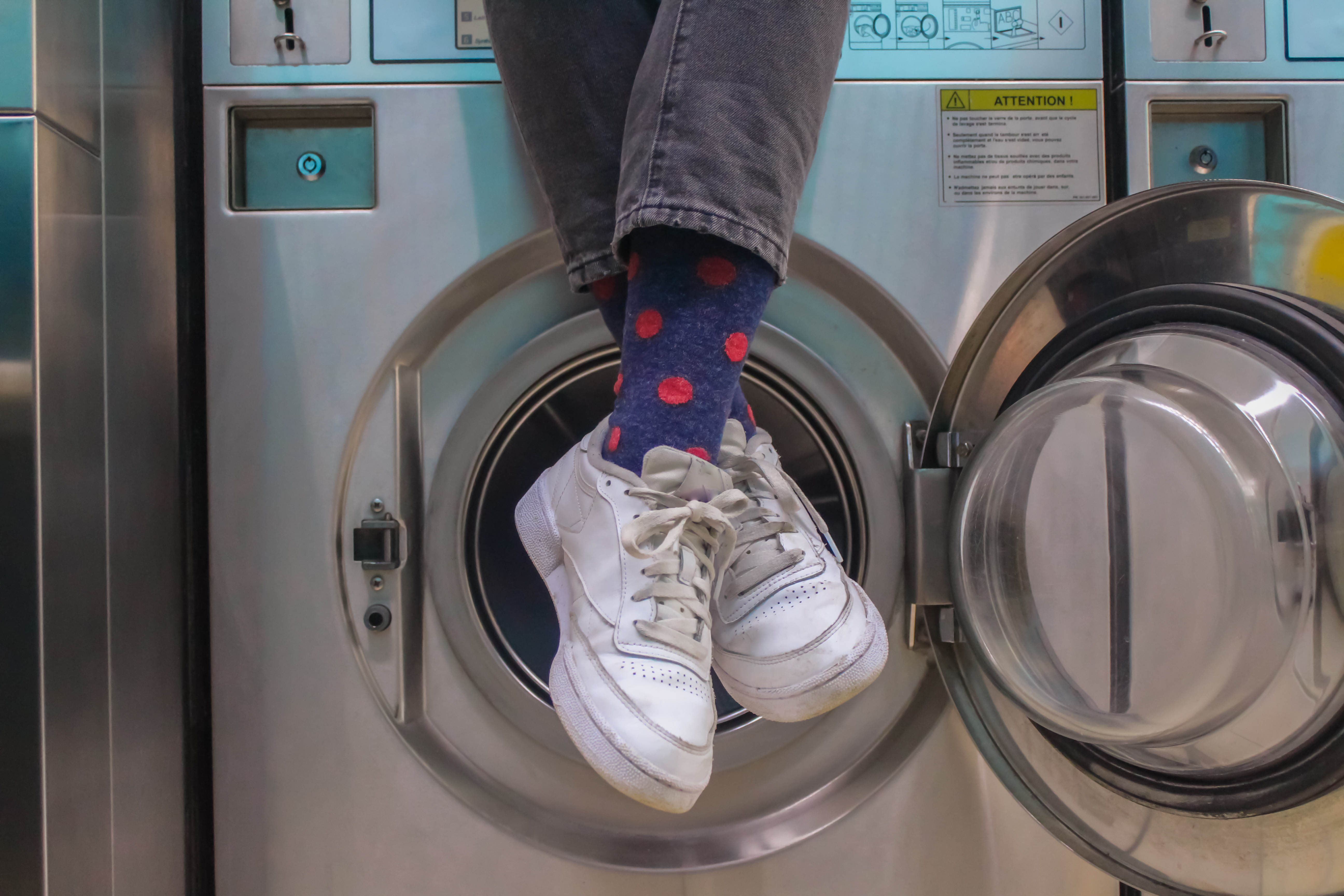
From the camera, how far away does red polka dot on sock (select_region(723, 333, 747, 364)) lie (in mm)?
500

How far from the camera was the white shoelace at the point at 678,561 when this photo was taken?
0.48 m

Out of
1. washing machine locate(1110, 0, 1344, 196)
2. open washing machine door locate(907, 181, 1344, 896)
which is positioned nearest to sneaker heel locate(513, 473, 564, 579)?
open washing machine door locate(907, 181, 1344, 896)

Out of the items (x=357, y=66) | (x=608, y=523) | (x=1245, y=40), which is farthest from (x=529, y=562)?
Answer: (x=1245, y=40)

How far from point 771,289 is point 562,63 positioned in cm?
23

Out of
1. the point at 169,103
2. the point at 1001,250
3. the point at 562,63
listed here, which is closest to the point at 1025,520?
the point at 1001,250

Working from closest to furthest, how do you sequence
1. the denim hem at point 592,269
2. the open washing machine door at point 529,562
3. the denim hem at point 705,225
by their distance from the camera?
the denim hem at point 705,225
the denim hem at point 592,269
the open washing machine door at point 529,562

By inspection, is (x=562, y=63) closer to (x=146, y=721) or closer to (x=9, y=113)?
(x=9, y=113)

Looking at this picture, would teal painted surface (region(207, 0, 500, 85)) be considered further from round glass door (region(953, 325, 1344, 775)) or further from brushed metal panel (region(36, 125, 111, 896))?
round glass door (region(953, 325, 1344, 775))

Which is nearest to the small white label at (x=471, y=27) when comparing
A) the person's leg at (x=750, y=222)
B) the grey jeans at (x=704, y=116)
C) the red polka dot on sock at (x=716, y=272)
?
the grey jeans at (x=704, y=116)

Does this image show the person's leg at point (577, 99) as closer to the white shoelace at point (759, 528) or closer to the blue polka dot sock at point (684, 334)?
the blue polka dot sock at point (684, 334)

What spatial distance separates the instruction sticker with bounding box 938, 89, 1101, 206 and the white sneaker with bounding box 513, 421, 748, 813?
37cm

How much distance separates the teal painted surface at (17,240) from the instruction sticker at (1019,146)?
66 cm

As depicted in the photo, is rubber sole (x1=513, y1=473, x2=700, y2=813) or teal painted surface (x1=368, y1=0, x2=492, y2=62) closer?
rubber sole (x1=513, y1=473, x2=700, y2=813)

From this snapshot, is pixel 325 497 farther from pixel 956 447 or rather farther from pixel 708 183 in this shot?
pixel 956 447
